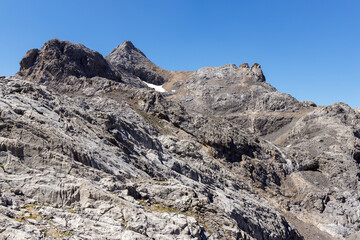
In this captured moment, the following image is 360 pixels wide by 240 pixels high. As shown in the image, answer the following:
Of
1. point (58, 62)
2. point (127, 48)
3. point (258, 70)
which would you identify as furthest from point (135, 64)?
point (58, 62)

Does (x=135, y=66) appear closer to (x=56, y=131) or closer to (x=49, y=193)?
(x=56, y=131)

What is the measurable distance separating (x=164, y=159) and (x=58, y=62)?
5808 centimetres

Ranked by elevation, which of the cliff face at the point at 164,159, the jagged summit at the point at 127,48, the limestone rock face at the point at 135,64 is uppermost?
the jagged summit at the point at 127,48

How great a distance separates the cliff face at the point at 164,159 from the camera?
19.6m

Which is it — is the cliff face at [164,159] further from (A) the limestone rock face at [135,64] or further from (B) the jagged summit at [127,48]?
(B) the jagged summit at [127,48]

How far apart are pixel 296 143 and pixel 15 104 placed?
228ft

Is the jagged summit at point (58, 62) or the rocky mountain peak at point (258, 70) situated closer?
the jagged summit at point (58, 62)

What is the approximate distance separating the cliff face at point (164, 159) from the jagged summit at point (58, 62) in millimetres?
403

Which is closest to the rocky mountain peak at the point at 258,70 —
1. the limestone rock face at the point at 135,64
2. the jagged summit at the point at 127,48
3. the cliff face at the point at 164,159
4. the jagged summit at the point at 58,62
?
the cliff face at the point at 164,159

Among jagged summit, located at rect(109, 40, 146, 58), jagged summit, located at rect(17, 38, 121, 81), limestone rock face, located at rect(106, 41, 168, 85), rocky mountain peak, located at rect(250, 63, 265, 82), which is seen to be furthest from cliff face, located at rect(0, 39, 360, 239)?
jagged summit, located at rect(109, 40, 146, 58)

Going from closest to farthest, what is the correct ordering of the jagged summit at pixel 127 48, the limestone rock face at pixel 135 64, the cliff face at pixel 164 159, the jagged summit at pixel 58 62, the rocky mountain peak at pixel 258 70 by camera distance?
the cliff face at pixel 164 159, the jagged summit at pixel 58 62, the rocky mountain peak at pixel 258 70, the limestone rock face at pixel 135 64, the jagged summit at pixel 127 48

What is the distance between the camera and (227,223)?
26172 millimetres

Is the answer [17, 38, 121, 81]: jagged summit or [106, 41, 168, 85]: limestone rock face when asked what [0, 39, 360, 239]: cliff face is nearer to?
[17, 38, 121, 81]: jagged summit

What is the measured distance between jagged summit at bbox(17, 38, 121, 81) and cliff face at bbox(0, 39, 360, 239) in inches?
15.9
